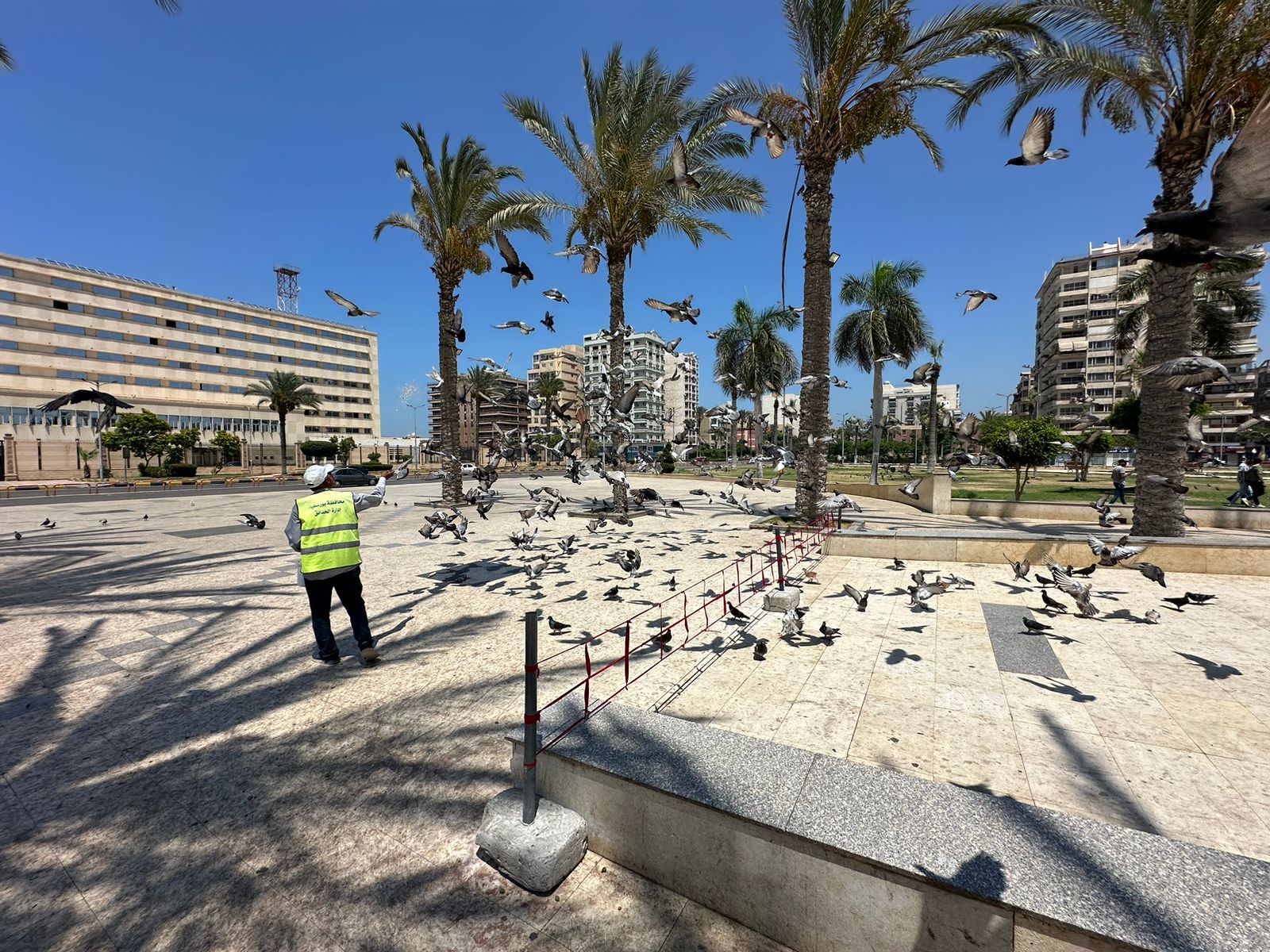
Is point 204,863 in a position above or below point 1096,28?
below

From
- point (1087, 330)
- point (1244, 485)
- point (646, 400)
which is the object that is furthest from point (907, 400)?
point (1244, 485)

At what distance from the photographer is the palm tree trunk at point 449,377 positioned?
18.0m

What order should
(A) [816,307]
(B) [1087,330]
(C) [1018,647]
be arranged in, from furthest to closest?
1. (B) [1087,330]
2. (A) [816,307]
3. (C) [1018,647]

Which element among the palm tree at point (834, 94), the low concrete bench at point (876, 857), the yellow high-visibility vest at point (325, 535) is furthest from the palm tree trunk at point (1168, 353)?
the yellow high-visibility vest at point (325, 535)

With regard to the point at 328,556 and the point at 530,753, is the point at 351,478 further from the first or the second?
the point at 530,753

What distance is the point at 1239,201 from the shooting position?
305 cm

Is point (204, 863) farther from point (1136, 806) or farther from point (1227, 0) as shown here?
point (1227, 0)

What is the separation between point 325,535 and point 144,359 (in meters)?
91.0

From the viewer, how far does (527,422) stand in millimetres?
132125

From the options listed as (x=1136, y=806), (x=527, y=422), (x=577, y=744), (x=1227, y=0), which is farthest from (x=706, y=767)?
(x=527, y=422)

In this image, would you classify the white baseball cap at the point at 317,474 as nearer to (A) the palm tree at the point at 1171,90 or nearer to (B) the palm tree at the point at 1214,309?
(A) the palm tree at the point at 1171,90

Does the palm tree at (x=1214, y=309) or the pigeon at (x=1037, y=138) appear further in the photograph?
the palm tree at (x=1214, y=309)

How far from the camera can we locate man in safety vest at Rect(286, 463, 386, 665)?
18.0 ft

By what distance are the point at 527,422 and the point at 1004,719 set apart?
433 ft
